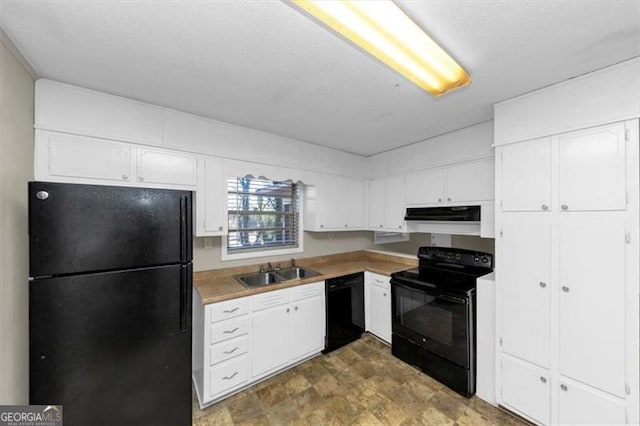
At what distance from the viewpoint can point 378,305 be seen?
314 cm

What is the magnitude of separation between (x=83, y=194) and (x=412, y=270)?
3.05 meters

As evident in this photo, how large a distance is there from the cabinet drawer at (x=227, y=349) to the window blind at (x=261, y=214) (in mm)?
1004

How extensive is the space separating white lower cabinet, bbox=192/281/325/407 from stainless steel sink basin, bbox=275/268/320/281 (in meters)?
0.31

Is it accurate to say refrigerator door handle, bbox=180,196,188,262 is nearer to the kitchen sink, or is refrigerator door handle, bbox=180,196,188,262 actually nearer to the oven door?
the kitchen sink

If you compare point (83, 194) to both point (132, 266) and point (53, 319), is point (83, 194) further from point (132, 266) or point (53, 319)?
point (53, 319)

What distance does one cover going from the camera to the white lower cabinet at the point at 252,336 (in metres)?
2.11

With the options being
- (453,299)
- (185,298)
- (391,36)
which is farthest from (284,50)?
(453,299)

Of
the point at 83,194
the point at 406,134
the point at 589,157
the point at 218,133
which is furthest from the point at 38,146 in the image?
the point at 589,157

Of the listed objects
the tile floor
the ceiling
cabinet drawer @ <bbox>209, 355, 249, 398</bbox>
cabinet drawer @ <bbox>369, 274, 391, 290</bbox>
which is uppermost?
the ceiling

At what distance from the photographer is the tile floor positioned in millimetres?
1960

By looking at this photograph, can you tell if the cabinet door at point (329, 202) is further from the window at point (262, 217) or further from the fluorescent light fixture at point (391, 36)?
the fluorescent light fixture at point (391, 36)

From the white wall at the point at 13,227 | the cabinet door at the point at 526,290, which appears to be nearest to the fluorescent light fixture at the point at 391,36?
the cabinet door at the point at 526,290

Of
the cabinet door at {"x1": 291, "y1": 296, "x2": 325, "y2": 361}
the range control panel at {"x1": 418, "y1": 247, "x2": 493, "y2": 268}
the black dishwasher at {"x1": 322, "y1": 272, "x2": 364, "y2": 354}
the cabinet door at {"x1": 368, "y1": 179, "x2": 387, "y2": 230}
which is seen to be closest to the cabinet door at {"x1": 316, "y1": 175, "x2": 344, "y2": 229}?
the cabinet door at {"x1": 368, "y1": 179, "x2": 387, "y2": 230}

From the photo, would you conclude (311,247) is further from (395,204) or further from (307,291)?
(395,204)
